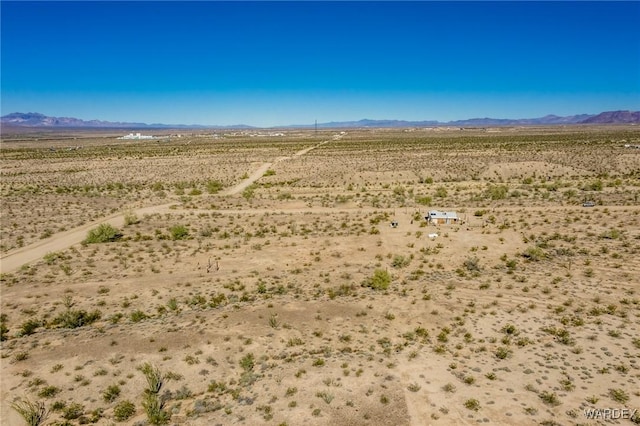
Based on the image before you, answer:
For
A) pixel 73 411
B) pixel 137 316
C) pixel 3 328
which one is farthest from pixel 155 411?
pixel 3 328

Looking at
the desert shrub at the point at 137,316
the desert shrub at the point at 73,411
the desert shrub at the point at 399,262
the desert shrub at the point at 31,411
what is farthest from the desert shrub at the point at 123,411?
the desert shrub at the point at 399,262

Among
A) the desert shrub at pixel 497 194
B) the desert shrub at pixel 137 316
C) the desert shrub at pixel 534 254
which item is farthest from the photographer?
the desert shrub at pixel 497 194

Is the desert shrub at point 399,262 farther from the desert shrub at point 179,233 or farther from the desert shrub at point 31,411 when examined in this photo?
the desert shrub at point 31,411

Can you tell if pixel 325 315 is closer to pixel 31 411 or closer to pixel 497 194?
pixel 31 411

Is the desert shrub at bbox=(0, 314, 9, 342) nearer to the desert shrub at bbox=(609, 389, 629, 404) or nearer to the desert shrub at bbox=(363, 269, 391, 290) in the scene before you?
the desert shrub at bbox=(363, 269, 391, 290)

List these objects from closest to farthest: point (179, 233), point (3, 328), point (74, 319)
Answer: point (3, 328) → point (74, 319) → point (179, 233)

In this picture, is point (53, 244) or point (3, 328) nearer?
point (3, 328)
